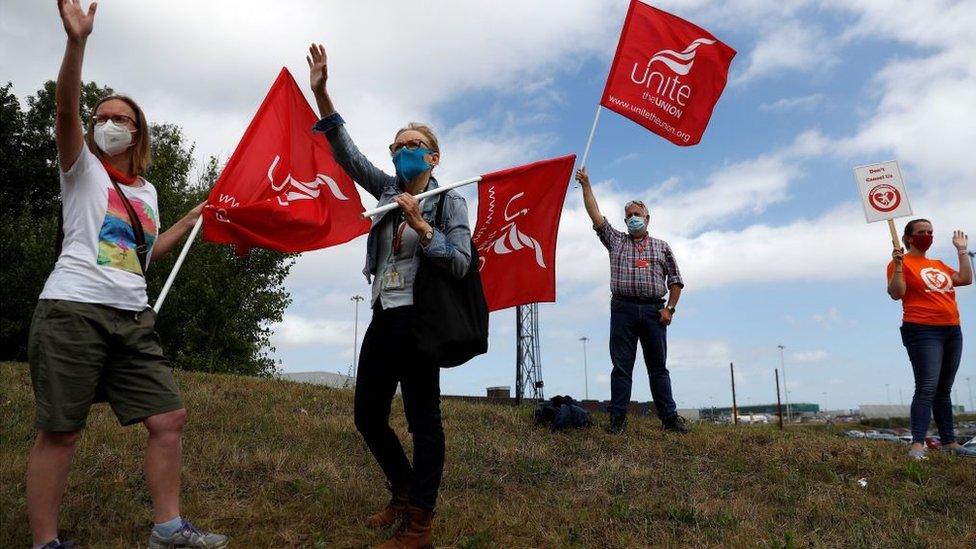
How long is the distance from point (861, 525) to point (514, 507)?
6.71 ft

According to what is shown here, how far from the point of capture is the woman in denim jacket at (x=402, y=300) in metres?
3.50

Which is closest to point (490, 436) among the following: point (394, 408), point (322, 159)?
point (394, 408)

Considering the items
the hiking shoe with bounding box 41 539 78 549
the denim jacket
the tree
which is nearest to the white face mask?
the denim jacket

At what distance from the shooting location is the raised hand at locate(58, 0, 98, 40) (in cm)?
294

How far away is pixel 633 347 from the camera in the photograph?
Result: 7.01 metres

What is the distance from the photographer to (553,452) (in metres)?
6.15

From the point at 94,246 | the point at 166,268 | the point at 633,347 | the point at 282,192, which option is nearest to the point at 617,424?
the point at 633,347

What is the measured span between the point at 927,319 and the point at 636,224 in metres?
2.63

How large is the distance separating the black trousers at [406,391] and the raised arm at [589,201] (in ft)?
11.5

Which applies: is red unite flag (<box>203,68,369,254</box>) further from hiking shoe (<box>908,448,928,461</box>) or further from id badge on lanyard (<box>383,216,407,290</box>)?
hiking shoe (<box>908,448,928,461</box>)

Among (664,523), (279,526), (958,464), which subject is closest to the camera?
(279,526)

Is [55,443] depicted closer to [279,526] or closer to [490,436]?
[279,526]

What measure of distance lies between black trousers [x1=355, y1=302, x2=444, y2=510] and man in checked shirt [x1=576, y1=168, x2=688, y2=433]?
356 cm

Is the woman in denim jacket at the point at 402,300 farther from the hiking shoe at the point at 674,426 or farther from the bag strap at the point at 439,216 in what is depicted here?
the hiking shoe at the point at 674,426
